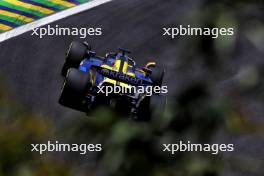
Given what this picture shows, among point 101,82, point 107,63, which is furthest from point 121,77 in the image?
point 107,63

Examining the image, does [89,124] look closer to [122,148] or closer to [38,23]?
[122,148]

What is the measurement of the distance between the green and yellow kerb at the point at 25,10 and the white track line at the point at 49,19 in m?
0.15

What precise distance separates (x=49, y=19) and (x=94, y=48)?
79.0 inches

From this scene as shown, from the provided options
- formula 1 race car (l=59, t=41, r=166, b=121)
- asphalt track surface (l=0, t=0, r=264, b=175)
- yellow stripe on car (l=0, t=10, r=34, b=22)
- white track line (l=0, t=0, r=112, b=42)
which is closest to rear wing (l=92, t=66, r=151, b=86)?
formula 1 race car (l=59, t=41, r=166, b=121)

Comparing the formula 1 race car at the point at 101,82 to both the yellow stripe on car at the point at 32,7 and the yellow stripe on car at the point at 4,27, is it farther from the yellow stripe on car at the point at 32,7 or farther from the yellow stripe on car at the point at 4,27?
the yellow stripe on car at the point at 32,7

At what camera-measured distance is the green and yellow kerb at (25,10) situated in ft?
52.3

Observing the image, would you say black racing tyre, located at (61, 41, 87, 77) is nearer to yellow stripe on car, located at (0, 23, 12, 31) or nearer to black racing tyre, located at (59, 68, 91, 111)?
black racing tyre, located at (59, 68, 91, 111)

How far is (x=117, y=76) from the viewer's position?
35.3 feet

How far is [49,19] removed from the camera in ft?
53.0

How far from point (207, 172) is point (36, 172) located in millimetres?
1191

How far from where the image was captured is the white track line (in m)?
15.5

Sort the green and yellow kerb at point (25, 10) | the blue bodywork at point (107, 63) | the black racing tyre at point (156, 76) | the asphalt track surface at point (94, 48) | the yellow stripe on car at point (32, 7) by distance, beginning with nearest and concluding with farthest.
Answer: the blue bodywork at point (107, 63)
the black racing tyre at point (156, 76)
the asphalt track surface at point (94, 48)
the green and yellow kerb at point (25, 10)
the yellow stripe on car at point (32, 7)

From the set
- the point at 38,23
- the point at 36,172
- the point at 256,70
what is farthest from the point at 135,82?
the point at 256,70

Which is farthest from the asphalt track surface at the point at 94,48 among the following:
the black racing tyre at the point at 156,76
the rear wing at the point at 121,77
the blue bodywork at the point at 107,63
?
the rear wing at the point at 121,77
